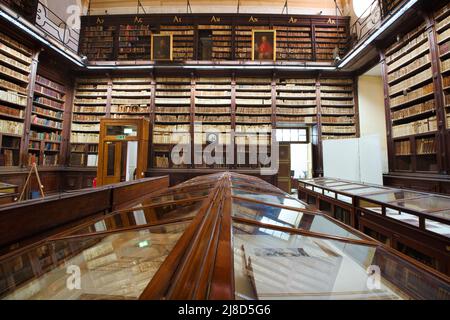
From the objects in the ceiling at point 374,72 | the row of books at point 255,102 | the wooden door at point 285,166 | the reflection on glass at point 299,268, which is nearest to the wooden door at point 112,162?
the row of books at point 255,102

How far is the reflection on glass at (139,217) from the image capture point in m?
0.91

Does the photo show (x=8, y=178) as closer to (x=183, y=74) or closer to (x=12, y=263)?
(x=183, y=74)

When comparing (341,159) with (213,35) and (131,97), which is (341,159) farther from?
(131,97)

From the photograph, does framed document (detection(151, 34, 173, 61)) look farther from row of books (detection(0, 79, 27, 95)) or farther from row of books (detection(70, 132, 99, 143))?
row of books (detection(0, 79, 27, 95))

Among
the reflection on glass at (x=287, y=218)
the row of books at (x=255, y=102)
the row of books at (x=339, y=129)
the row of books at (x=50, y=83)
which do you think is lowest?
the reflection on glass at (x=287, y=218)

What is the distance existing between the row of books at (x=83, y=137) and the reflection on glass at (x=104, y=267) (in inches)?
233

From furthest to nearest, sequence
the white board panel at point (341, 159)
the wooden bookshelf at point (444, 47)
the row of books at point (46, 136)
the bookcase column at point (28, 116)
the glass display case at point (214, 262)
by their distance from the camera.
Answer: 1. the row of books at point (46, 136)
2. the white board panel at point (341, 159)
3. the bookcase column at point (28, 116)
4. the wooden bookshelf at point (444, 47)
5. the glass display case at point (214, 262)

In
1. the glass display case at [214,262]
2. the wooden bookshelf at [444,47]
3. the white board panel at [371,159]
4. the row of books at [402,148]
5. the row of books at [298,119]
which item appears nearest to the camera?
the glass display case at [214,262]

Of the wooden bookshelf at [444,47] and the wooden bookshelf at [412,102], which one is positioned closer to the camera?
the wooden bookshelf at [444,47]

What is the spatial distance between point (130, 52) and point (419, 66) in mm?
6971

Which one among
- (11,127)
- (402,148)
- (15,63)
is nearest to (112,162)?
(11,127)

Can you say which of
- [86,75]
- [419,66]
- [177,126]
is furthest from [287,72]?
[86,75]

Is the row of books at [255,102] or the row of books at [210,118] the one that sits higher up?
the row of books at [255,102]

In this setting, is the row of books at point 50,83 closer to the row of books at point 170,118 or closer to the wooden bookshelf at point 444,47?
the row of books at point 170,118
